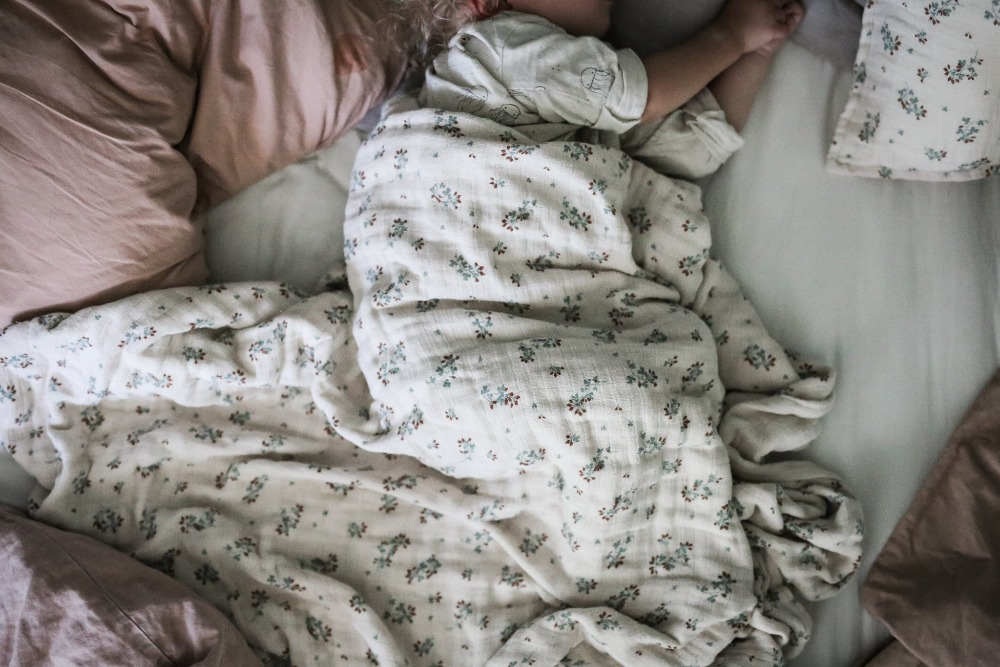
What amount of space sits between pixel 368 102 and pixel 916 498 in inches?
34.3

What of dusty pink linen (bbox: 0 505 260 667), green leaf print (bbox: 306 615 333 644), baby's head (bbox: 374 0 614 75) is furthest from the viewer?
baby's head (bbox: 374 0 614 75)

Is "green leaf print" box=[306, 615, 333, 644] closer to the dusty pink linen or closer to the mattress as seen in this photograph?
the dusty pink linen

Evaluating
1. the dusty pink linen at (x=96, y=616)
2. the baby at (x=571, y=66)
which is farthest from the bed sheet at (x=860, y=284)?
the dusty pink linen at (x=96, y=616)

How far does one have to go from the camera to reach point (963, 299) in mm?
997

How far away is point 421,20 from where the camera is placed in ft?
3.34

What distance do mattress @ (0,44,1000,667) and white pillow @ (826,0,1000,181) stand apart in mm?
47

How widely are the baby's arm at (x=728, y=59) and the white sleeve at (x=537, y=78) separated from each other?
0.05 m

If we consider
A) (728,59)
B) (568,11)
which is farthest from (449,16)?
(728,59)

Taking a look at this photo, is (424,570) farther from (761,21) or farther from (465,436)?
(761,21)

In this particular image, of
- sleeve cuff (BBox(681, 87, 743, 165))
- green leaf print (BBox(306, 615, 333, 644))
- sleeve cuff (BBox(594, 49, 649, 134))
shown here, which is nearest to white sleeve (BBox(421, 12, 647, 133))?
sleeve cuff (BBox(594, 49, 649, 134))

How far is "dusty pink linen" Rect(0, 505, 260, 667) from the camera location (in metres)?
0.76

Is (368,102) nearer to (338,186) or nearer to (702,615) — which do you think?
(338,186)

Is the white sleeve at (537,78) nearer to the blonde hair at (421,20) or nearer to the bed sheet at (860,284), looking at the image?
the blonde hair at (421,20)

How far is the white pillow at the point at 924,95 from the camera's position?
0.93 metres
